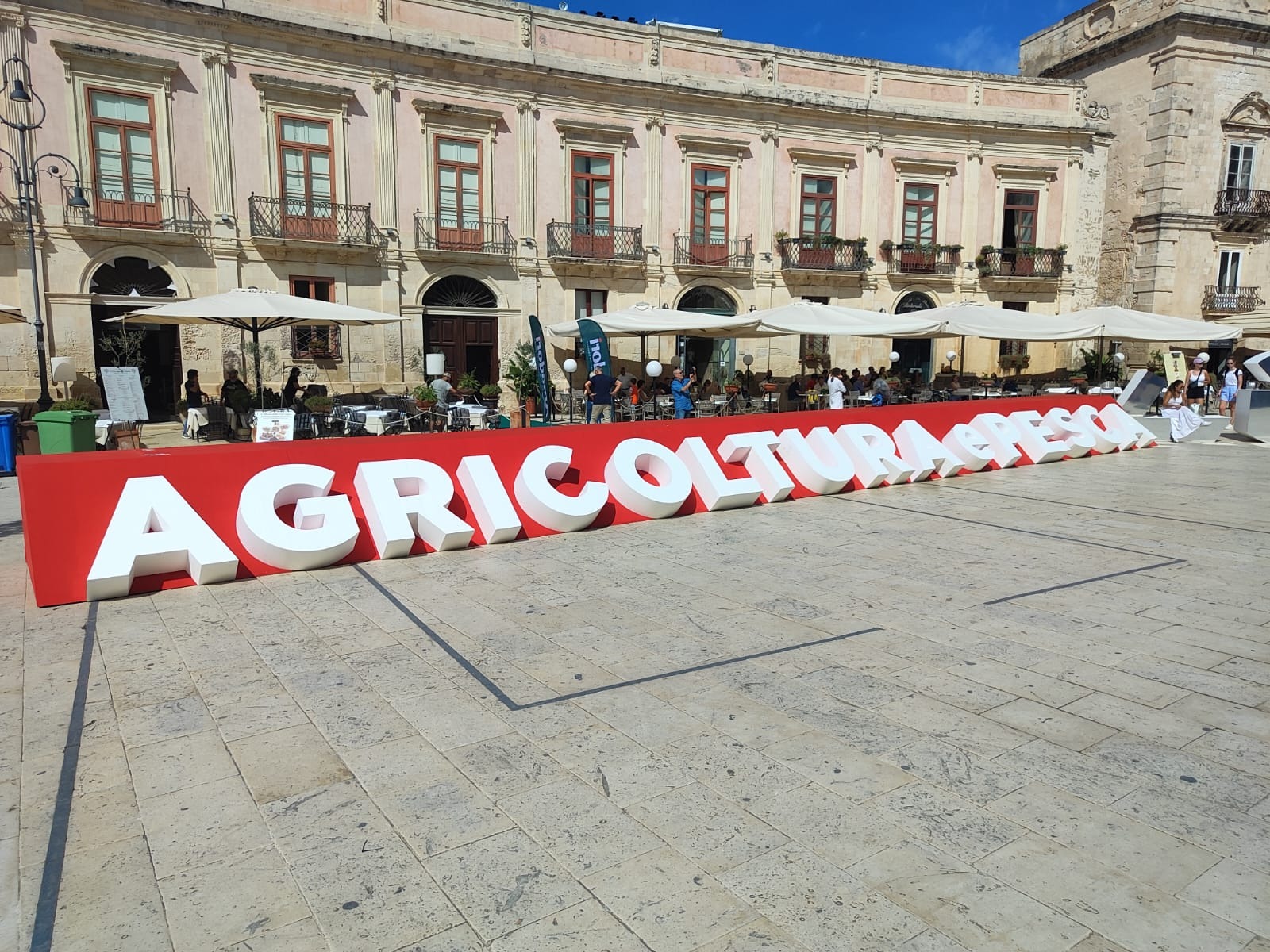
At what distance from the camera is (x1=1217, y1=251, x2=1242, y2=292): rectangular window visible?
27.5 meters

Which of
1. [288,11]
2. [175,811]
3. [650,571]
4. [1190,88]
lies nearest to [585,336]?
[650,571]

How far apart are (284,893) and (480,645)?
2.16 m

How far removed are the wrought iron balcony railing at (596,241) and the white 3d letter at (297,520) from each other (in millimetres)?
15601

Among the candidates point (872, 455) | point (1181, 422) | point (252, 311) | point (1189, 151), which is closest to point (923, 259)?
point (1189, 151)

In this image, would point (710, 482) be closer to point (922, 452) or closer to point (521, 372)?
point (922, 452)

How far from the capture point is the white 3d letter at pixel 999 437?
11.6 meters

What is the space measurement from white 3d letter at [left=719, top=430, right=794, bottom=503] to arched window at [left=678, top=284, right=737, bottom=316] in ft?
47.2

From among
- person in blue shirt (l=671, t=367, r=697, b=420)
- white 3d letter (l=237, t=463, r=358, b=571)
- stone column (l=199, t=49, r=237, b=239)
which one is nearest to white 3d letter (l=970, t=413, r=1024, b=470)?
person in blue shirt (l=671, t=367, r=697, b=420)

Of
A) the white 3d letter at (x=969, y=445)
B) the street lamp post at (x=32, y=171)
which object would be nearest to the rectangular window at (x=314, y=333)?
the street lamp post at (x=32, y=171)

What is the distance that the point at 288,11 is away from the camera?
1844cm

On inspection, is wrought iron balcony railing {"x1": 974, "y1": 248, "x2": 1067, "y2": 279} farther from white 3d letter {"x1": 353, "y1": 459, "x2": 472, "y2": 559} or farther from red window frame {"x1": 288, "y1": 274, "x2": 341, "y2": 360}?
white 3d letter {"x1": 353, "y1": 459, "x2": 472, "y2": 559}

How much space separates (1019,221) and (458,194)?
16.7m

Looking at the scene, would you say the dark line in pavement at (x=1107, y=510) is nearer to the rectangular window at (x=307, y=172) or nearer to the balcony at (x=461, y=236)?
the balcony at (x=461, y=236)

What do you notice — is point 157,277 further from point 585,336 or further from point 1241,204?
point 1241,204
